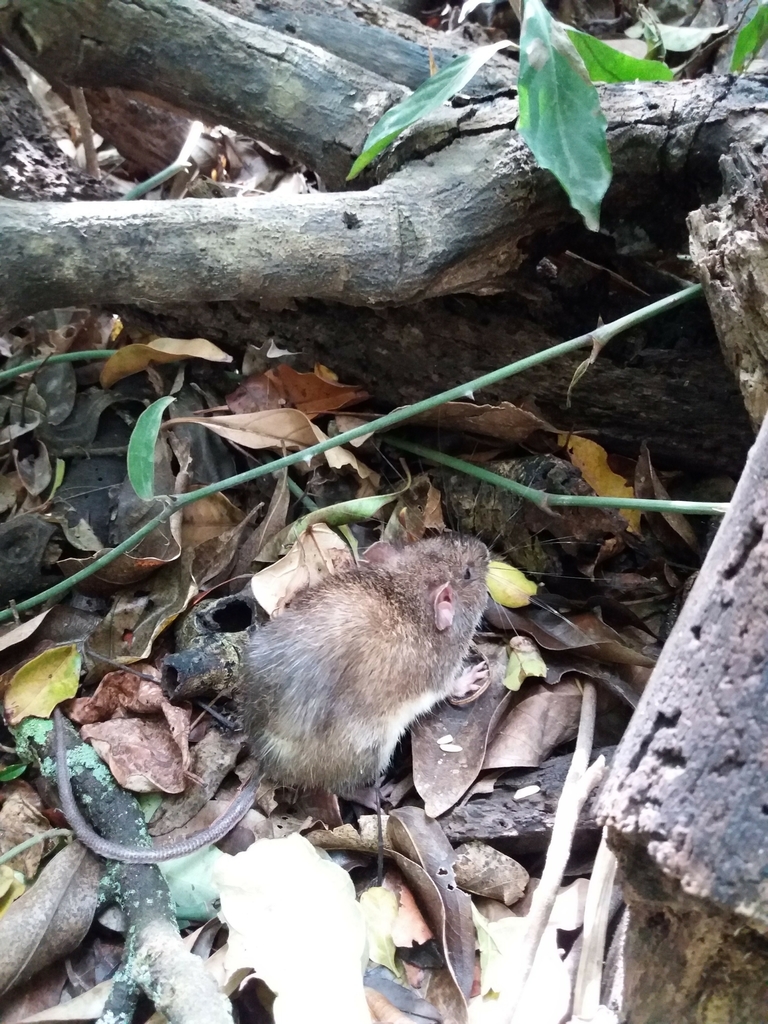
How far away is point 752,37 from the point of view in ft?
6.27

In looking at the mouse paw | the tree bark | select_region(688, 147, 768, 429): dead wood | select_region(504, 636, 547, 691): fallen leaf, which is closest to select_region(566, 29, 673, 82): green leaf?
the tree bark

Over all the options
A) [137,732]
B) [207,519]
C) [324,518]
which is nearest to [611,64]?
[324,518]

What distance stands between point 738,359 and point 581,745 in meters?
0.96

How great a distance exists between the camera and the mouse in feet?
6.53

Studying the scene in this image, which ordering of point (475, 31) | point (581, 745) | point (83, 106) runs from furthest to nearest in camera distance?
point (475, 31), point (83, 106), point (581, 745)

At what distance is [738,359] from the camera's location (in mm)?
1755

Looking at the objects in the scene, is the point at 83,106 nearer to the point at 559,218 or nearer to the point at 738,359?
the point at 559,218

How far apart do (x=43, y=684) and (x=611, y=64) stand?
7.24 feet

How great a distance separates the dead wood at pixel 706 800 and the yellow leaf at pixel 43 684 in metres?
1.53

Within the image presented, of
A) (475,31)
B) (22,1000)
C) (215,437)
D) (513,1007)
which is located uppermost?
(475,31)

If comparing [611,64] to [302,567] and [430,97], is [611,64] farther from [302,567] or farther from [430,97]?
[302,567]

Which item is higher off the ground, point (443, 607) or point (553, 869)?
point (553, 869)

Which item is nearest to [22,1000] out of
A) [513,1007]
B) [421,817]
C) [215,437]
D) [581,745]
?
[421,817]

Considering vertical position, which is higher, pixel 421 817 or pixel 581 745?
pixel 581 745
